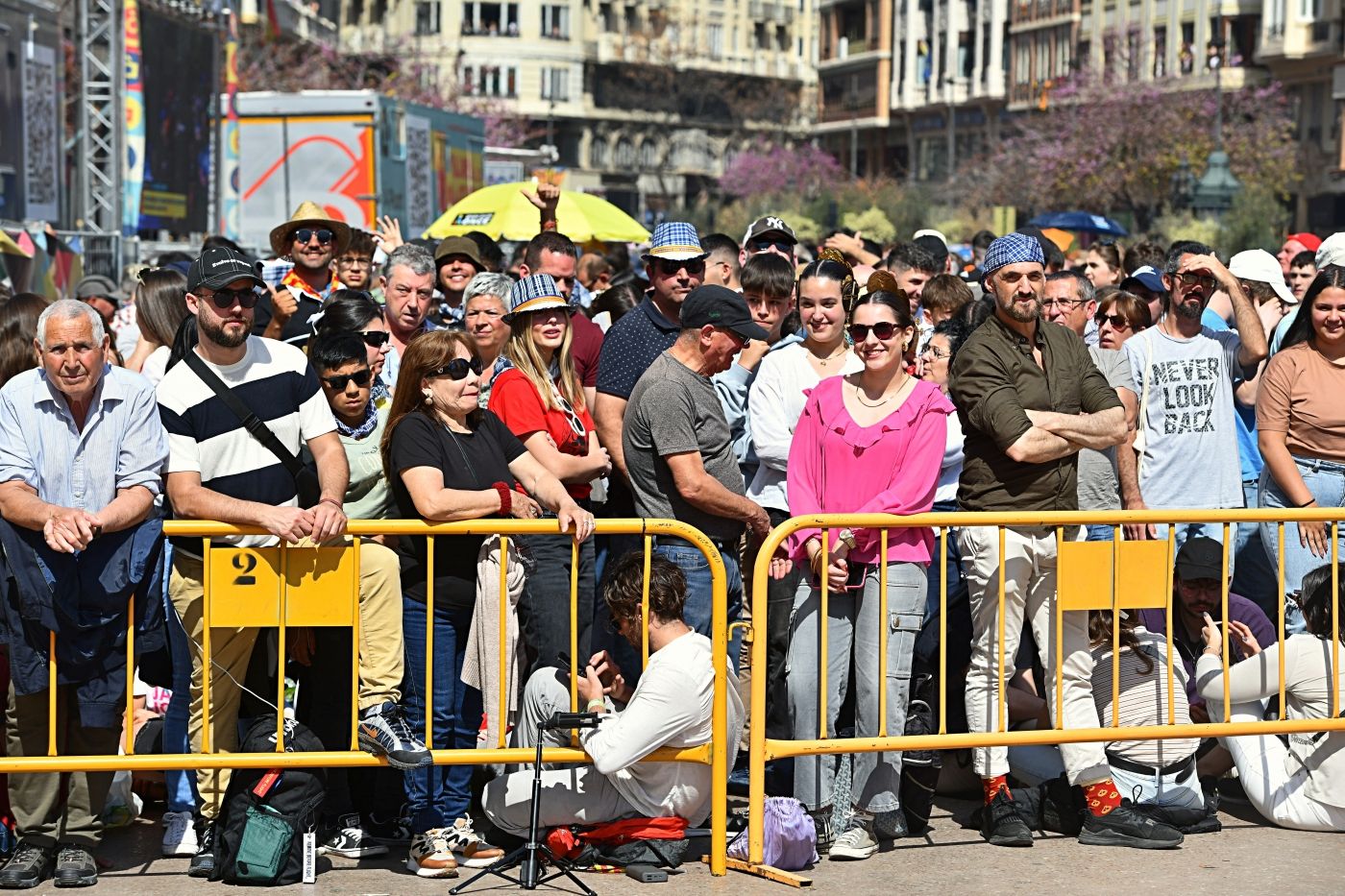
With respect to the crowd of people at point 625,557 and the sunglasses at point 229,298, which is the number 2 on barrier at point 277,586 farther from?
the sunglasses at point 229,298

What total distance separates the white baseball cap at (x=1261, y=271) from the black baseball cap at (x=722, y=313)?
3.79 metres

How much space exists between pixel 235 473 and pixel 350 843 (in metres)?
1.42

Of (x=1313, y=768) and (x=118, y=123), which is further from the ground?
(x=118, y=123)

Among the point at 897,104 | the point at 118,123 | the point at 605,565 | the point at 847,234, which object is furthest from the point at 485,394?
the point at 897,104

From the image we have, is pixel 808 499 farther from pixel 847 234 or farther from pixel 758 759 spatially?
pixel 847 234

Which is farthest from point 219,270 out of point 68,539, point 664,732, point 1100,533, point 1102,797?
point 1100,533

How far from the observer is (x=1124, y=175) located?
5300cm

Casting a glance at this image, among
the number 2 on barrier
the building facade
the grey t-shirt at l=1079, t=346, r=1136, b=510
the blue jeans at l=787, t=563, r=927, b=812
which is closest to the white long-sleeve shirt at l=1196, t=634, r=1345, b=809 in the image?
the grey t-shirt at l=1079, t=346, r=1136, b=510

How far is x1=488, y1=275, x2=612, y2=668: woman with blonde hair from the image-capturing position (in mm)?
6758

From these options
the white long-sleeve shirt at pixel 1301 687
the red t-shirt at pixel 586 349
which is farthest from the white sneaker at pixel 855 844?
the red t-shirt at pixel 586 349

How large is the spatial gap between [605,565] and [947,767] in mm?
1653

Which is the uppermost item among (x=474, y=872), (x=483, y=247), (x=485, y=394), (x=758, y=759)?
(x=483, y=247)

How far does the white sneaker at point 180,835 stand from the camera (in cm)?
660

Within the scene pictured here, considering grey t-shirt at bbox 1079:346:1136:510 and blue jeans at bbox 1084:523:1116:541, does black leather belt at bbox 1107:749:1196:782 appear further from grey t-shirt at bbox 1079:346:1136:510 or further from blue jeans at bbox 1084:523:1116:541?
grey t-shirt at bbox 1079:346:1136:510
